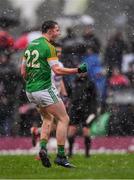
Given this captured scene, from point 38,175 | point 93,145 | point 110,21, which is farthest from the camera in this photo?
point 110,21

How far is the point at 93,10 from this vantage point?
73.6 ft

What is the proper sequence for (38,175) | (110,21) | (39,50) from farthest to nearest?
(110,21), (39,50), (38,175)

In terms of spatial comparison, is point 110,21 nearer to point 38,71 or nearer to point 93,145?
point 93,145

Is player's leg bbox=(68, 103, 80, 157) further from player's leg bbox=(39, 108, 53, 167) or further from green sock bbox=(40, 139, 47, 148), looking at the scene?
green sock bbox=(40, 139, 47, 148)

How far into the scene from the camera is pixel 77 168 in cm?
1533

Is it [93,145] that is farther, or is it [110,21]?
[110,21]

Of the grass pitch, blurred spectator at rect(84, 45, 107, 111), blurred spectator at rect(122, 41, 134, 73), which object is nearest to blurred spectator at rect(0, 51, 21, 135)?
blurred spectator at rect(84, 45, 107, 111)

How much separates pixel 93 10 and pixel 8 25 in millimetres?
1761

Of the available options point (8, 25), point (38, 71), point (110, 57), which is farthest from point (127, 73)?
point (38, 71)

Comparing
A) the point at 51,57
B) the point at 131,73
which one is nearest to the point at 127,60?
the point at 131,73

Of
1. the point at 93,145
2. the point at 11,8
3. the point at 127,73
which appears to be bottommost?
the point at 93,145

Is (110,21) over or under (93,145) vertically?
over

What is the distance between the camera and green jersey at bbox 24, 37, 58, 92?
14986 mm

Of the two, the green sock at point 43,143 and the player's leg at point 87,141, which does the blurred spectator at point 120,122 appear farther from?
the green sock at point 43,143
